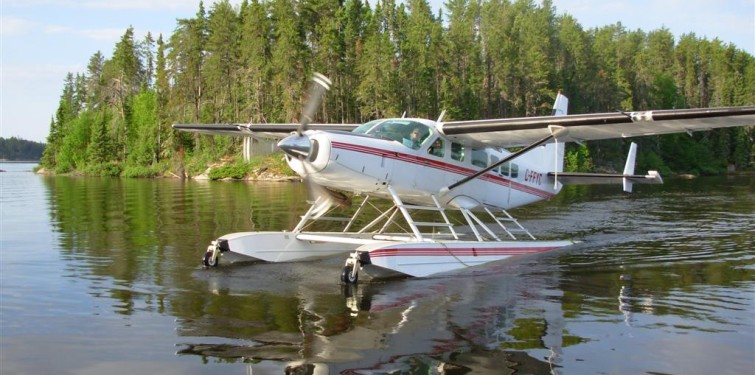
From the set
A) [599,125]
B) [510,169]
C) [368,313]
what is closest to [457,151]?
[510,169]

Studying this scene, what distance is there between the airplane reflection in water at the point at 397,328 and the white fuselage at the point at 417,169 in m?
1.70

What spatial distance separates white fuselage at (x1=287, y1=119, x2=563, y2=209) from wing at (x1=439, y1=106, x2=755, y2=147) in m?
0.46

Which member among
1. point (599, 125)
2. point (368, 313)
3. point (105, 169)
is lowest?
point (368, 313)

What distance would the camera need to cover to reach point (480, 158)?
40.8 feet

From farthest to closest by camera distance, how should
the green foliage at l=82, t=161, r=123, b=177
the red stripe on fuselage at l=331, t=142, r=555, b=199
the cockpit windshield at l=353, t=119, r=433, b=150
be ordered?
the green foliage at l=82, t=161, r=123, b=177
the cockpit windshield at l=353, t=119, r=433, b=150
the red stripe on fuselage at l=331, t=142, r=555, b=199

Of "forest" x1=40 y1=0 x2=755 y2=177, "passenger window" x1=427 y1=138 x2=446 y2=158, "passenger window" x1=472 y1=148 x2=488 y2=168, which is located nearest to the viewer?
"passenger window" x1=427 y1=138 x2=446 y2=158

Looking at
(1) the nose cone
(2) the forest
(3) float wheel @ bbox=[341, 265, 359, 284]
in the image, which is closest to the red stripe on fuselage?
(1) the nose cone

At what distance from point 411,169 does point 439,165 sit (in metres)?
0.80

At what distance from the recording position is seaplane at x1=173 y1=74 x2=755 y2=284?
9516 millimetres

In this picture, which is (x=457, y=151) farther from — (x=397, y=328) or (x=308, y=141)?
(x=397, y=328)

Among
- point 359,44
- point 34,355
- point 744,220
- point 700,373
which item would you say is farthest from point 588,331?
point 359,44

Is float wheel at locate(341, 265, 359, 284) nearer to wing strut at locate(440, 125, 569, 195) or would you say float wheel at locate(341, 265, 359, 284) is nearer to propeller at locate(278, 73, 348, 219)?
propeller at locate(278, 73, 348, 219)

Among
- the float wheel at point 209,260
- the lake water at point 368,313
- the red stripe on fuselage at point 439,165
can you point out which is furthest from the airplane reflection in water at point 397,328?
the red stripe on fuselage at point 439,165

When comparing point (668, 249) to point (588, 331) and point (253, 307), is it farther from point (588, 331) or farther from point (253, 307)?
point (253, 307)
